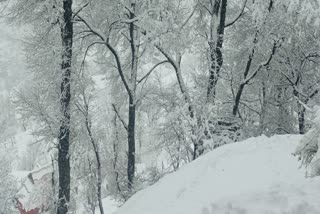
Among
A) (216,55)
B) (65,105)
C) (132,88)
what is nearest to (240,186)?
(65,105)

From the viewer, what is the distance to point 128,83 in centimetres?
1473

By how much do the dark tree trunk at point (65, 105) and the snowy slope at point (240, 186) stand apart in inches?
150

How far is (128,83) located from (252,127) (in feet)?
19.4

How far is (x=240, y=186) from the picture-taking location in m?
7.18

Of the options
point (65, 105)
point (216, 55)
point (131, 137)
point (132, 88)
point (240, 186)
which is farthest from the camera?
point (131, 137)

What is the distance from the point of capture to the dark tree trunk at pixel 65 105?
11078 mm

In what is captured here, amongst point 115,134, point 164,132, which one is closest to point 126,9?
point 164,132

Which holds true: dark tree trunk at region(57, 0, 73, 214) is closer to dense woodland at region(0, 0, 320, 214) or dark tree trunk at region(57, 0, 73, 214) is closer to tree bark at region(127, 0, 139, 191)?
dense woodland at region(0, 0, 320, 214)

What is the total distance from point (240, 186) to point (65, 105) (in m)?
5.89

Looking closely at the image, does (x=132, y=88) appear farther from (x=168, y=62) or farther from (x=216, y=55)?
(x=216, y=55)

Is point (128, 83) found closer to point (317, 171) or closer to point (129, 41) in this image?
point (129, 41)

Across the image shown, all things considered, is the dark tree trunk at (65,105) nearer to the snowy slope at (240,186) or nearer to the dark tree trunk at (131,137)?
the dark tree trunk at (131,137)

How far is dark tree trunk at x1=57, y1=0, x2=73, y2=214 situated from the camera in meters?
11.1

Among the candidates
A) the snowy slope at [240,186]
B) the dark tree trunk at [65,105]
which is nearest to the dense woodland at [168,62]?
the dark tree trunk at [65,105]
